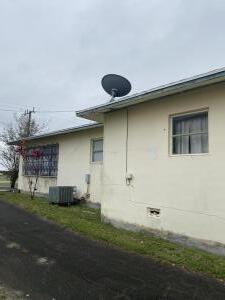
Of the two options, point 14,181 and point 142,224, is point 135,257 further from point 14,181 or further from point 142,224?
point 14,181

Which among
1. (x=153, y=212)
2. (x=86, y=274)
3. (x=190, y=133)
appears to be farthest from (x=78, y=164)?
(x=86, y=274)

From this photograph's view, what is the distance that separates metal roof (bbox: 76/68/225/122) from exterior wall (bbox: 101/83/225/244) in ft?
0.92

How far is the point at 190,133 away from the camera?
297 inches

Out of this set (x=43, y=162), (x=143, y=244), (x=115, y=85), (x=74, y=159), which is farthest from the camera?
(x=43, y=162)

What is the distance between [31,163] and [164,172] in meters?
12.0

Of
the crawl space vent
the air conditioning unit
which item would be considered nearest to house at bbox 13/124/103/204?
the air conditioning unit

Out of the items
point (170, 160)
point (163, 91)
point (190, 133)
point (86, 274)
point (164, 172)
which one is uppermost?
point (163, 91)

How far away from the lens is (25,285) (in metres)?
4.76

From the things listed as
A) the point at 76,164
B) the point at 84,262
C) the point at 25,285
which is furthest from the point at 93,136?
the point at 25,285

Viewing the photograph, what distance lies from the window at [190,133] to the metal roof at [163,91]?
687 millimetres

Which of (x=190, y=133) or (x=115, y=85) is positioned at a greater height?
(x=115, y=85)

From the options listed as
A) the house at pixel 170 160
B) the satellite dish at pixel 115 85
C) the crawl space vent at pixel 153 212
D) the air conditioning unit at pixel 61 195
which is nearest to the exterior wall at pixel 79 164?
the air conditioning unit at pixel 61 195

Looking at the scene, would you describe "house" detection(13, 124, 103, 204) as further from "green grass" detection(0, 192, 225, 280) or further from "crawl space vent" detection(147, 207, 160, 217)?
"crawl space vent" detection(147, 207, 160, 217)

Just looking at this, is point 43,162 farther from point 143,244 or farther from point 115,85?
point 143,244
